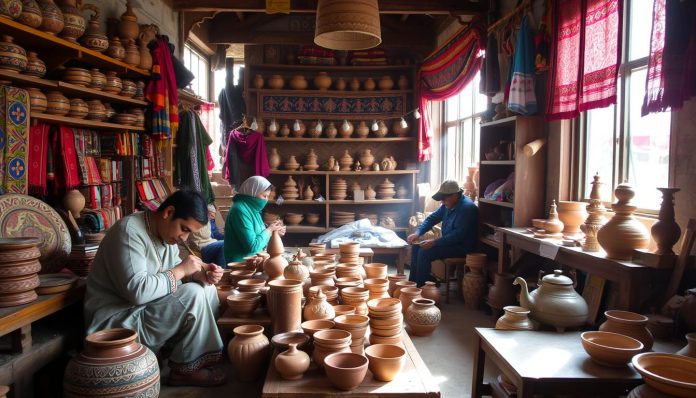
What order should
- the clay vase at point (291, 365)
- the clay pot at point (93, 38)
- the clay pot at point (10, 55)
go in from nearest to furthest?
1. the clay vase at point (291, 365)
2. the clay pot at point (10, 55)
3. the clay pot at point (93, 38)

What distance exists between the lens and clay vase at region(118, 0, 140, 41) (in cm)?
461

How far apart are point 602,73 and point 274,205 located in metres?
5.15

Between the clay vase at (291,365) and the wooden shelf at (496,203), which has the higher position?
the wooden shelf at (496,203)

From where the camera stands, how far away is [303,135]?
7.59m

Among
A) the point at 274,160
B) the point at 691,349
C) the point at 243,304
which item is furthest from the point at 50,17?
the point at 274,160

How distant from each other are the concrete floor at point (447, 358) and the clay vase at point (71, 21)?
261 centimetres

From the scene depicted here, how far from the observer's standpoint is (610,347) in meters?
2.06

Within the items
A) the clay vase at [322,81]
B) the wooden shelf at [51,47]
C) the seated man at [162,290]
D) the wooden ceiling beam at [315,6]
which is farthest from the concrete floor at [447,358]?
the clay vase at [322,81]

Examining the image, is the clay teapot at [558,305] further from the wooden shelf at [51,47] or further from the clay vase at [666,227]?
the wooden shelf at [51,47]

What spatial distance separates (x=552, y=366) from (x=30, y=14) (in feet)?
11.9

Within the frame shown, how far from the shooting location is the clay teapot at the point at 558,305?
275cm

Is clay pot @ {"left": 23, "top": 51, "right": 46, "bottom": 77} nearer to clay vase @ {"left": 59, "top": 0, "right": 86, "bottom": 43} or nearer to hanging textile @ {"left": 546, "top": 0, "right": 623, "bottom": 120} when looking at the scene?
clay vase @ {"left": 59, "top": 0, "right": 86, "bottom": 43}

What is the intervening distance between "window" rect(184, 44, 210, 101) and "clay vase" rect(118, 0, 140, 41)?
2413 millimetres

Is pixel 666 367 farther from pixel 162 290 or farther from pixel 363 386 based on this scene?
pixel 162 290
